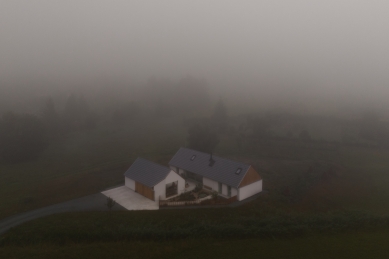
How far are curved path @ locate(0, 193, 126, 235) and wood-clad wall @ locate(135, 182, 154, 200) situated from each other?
3154 millimetres

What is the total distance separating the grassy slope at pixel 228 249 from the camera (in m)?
18.8

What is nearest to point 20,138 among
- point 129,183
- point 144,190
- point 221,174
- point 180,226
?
point 129,183

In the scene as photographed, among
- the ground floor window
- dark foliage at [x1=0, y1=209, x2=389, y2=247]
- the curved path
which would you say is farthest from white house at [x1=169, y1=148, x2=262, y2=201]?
the curved path

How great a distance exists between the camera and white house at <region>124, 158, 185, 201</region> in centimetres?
2908

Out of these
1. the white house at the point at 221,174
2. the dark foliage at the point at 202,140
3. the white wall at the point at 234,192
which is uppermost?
the dark foliage at the point at 202,140

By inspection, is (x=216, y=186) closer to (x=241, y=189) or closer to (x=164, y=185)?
(x=241, y=189)

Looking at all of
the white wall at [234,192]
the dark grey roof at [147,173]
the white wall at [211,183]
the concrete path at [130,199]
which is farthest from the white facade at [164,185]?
the white wall at [234,192]

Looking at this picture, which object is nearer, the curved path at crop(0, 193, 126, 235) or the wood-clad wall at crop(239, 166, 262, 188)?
the curved path at crop(0, 193, 126, 235)

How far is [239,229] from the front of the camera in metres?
21.7

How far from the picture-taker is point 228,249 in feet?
63.9

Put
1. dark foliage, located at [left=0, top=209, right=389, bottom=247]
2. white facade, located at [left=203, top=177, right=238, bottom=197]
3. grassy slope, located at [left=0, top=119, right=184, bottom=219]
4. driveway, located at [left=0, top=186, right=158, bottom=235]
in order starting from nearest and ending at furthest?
dark foliage, located at [left=0, top=209, right=389, bottom=247], driveway, located at [left=0, top=186, right=158, bottom=235], white facade, located at [left=203, top=177, right=238, bottom=197], grassy slope, located at [left=0, top=119, right=184, bottom=219]

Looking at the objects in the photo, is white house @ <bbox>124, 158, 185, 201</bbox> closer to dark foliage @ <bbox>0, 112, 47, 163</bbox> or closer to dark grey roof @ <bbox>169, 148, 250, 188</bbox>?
dark grey roof @ <bbox>169, 148, 250, 188</bbox>

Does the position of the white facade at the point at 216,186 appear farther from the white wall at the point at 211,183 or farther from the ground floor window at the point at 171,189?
the ground floor window at the point at 171,189

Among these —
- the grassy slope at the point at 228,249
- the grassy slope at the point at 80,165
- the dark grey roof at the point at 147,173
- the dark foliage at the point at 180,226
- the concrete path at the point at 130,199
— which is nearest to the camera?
the grassy slope at the point at 228,249
